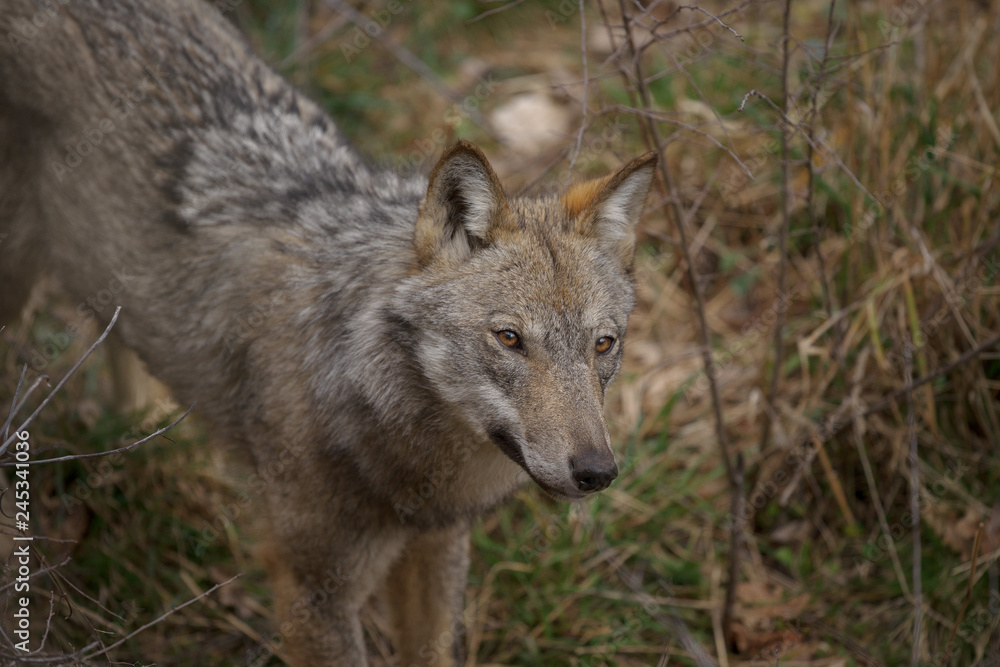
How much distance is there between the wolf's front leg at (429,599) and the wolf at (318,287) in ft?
0.04

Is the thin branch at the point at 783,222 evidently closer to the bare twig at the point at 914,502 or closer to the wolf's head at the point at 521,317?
the bare twig at the point at 914,502

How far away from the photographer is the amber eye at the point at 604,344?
139 inches

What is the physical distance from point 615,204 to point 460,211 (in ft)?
2.37

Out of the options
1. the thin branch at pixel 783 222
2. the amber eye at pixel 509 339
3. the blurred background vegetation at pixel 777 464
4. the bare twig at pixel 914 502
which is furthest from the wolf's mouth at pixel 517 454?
the bare twig at pixel 914 502

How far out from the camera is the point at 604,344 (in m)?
3.56

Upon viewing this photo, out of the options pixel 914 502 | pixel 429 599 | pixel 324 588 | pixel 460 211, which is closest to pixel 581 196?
pixel 460 211

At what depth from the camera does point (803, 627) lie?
5062mm

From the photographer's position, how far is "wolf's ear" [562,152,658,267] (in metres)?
3.71

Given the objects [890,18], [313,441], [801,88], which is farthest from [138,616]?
[890,18]

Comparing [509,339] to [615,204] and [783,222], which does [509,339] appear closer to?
[615,204]

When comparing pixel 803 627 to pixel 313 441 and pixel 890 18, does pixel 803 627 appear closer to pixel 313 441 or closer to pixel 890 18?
pixel 313 441

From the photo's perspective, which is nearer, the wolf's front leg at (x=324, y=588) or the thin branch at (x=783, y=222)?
the wolf's front leg at (x=324, y=588)

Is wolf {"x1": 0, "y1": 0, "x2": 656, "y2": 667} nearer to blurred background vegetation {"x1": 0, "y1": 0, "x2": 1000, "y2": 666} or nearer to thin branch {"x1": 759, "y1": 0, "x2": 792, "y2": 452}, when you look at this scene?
blurred background vegetation {"x1": 0, "y1": 0, "x2": 1000, "y2": 666}

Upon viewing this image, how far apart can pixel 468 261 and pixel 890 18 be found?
4.73 meters
